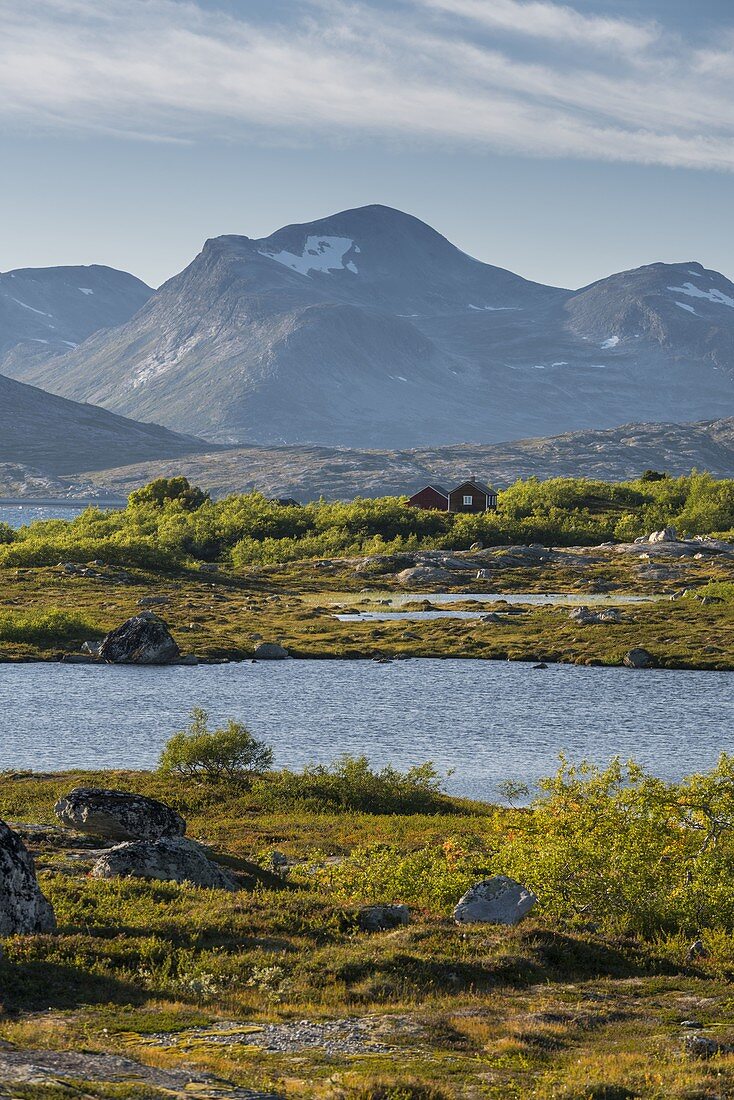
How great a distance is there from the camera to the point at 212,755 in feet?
170

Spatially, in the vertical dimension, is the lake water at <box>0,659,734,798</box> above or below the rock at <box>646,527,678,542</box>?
below

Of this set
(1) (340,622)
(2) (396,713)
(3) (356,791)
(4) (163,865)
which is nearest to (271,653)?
(1) (340,622)

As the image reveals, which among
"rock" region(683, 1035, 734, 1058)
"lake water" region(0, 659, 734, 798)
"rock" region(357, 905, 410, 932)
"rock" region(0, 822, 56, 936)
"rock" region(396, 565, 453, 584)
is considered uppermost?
"rock" region(0, 822, 56, 936)

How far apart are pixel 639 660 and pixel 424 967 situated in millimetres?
71708

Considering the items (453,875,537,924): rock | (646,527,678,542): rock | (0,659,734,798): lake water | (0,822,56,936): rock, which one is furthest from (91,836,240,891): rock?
(646,527,678,542): rock

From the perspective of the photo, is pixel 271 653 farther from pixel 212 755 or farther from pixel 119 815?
pixel 119 815

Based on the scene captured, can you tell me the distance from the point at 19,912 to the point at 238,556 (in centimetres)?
14491

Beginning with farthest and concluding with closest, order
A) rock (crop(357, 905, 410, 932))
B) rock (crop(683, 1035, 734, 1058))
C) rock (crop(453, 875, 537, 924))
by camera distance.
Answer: rock (crop(453, 875, 537, 924)), rock (crop(357, 905, 410, 932)), rock (crop(683, 1035, 734, 1058))

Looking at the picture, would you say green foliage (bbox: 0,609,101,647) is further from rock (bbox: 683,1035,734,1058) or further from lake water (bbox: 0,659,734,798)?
rock (bbox: 683,1035,734,1058)

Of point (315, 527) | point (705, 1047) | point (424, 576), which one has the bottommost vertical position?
point (424, 576)

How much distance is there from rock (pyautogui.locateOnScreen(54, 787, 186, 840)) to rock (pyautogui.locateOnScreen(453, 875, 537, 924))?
10.4 m

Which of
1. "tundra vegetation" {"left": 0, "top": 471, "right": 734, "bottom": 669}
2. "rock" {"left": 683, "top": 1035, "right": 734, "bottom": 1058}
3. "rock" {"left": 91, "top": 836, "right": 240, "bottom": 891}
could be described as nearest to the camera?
"rock" {"left": 683, "top": 1035, "right": 734, "bottom": 1058}

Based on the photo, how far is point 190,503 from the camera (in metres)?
197

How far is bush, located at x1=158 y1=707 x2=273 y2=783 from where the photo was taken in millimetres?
51500
